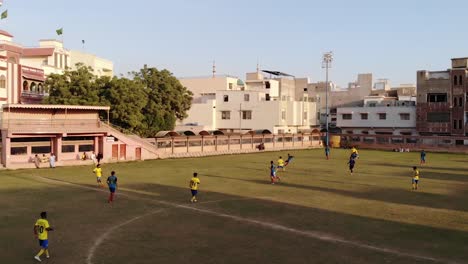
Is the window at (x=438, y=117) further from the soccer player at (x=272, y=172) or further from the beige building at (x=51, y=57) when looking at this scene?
the beige building at (x=51, y=57)

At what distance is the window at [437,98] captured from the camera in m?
79.7

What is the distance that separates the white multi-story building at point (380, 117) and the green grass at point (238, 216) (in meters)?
47.9

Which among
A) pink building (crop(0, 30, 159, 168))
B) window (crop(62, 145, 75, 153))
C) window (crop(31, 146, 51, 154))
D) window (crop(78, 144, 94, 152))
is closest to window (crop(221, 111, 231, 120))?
pink building (crop(0, 30, 159, 168))

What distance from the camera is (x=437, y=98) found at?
80.5m

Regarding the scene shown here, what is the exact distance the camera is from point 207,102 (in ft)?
302

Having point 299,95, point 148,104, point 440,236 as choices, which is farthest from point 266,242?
point 299,95

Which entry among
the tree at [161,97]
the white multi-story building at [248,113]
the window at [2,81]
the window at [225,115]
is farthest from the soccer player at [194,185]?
the window at [225,115]

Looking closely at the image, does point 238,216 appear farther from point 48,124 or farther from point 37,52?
point 37,52

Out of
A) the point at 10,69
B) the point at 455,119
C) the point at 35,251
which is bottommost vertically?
the point at 35,251

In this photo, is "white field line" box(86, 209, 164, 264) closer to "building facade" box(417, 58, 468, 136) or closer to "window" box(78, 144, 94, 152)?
"window" box(78, 144, 94, 152)

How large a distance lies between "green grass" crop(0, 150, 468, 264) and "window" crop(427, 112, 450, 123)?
44.1 m

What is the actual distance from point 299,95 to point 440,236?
102145 millimetres

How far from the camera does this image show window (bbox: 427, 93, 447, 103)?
261 ft

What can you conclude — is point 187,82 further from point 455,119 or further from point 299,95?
point 455,119
